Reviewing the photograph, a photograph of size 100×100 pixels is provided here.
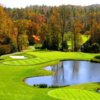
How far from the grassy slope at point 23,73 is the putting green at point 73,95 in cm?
97

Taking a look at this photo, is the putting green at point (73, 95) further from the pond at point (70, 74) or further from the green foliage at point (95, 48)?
the green foliage at point (95, 48)

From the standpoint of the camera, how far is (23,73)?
1855 inches

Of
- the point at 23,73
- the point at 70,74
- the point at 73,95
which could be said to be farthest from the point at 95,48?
the point at 73,95

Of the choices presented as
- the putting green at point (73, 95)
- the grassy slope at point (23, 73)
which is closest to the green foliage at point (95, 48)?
the grassy slope at point (23, 73)

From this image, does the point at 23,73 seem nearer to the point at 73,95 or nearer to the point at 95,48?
the point at 73,95

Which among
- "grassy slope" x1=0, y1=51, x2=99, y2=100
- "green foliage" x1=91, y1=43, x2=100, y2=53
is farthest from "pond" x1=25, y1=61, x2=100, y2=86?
"green foliage" x1=91, y1=43, x2=100, y2=53

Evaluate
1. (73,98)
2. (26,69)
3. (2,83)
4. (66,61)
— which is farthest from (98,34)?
(73,98)

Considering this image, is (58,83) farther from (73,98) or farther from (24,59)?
(24,59)

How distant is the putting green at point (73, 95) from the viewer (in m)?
30.8

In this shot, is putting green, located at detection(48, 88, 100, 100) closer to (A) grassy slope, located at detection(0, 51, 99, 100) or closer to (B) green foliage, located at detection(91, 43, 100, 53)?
(A) grassy slope, located at detection(0, 51, 99, 100)

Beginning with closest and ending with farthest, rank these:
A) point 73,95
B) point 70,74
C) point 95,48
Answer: point 73,95
point 70,74
point 95,48

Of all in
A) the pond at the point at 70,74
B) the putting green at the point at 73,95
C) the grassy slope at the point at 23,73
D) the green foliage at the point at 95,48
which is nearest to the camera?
the putting green at the point at 73,95

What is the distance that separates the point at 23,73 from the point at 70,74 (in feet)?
27.2

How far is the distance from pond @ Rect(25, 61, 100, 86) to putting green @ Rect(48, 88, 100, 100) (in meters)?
7.76
